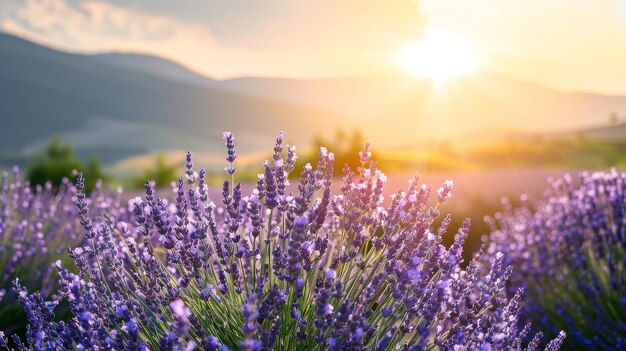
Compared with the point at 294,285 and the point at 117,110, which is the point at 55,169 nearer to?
the point at 294,285

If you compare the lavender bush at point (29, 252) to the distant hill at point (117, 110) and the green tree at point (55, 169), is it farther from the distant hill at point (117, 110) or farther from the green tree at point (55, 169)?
the distant hill at point (117, 110)

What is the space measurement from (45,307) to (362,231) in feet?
3.91

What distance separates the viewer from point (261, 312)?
198cm

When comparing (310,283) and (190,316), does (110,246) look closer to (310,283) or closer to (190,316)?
(190,316)

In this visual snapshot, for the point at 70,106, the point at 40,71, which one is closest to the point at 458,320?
the point at 70,106

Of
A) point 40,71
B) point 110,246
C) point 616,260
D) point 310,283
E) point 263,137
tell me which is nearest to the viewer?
point 110,246

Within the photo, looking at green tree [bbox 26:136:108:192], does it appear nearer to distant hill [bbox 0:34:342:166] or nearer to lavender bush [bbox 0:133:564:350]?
lavender bush [bbox 0:133:564:350]

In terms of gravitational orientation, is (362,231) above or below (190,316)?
above

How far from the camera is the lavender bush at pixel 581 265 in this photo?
4297 millimetres

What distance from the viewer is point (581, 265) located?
15.3ft

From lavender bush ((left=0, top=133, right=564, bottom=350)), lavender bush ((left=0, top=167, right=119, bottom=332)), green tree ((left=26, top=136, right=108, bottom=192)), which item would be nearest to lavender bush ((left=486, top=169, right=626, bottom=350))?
lavender bush ((left=0, top=133, right=564, bottom=350))

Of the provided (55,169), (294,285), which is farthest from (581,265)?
(55,169)

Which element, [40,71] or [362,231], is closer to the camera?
[362,231]

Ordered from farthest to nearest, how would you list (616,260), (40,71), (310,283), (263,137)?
(40,71), (263,137), (616,260), (310,283)
